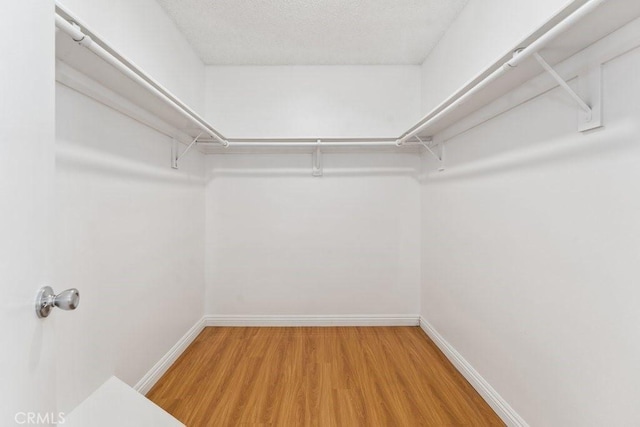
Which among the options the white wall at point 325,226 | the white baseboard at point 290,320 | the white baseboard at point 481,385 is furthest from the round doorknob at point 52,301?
the white baseboard at point 290,320

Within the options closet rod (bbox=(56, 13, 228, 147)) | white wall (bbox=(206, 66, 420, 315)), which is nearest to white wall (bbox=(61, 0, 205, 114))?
closet rod (bbox=(56, 13, 228, 147))

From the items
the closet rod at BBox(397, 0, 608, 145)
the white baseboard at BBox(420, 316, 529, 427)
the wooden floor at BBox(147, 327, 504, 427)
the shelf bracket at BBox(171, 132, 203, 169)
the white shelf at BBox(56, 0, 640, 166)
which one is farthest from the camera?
Answer: the shelf bracket at BBox(171, 132, 203, 169)

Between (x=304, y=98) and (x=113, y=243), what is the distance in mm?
2023

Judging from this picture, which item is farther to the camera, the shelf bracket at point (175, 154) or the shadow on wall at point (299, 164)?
the shadow on wall at point (299, 164)

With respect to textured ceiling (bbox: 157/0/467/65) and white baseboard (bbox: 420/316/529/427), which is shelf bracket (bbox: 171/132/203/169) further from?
white baseboard (bbox: 420/316/529/427)

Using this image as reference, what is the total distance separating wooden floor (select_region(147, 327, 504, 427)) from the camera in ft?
5.49

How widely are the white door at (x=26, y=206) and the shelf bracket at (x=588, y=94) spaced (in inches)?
60.0

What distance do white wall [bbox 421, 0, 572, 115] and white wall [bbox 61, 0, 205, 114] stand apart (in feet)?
5.86

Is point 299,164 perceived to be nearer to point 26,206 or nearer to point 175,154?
point 175,154

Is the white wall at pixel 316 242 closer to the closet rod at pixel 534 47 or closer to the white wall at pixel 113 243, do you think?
the white wall at pixel 113 243

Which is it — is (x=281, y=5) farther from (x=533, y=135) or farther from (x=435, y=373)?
(x=435, y=373)

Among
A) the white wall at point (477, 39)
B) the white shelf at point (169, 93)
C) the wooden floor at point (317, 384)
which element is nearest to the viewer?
the white shelf at point (169, 93)

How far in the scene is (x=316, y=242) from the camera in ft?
9.66

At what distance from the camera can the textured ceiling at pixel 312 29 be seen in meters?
2.06
